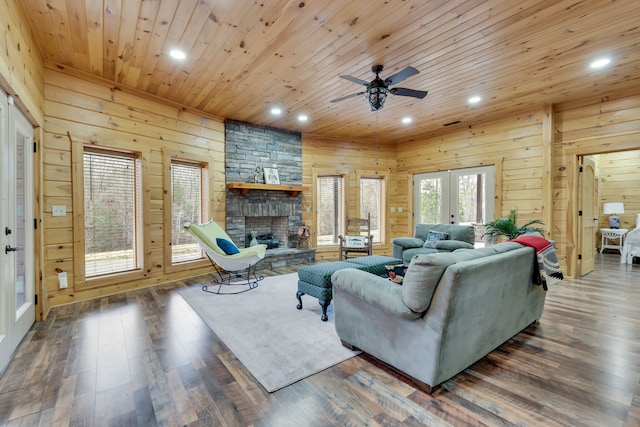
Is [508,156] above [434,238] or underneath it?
above

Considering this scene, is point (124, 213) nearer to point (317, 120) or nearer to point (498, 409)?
point (317, 120)

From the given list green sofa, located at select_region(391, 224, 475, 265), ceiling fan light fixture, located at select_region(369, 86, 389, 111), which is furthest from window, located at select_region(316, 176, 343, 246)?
Result: ceiling fan light fixture, located at select_region(369, 86, 389, 111)

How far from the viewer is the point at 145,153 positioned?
13.6ft

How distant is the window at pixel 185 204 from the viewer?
15.2ft

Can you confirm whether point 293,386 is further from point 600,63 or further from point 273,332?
point 600,63

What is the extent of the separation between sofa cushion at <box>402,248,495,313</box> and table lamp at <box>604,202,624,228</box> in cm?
790

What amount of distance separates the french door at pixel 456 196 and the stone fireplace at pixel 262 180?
2.79 meters

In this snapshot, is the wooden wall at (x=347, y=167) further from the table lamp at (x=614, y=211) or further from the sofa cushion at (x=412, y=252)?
the table lamp at (x=614, y=211)

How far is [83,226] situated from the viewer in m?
3.59

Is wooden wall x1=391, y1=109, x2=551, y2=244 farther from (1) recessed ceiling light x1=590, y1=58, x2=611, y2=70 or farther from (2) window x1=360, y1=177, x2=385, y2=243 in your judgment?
(1) recessed ceiling light x1=590, y1=58, x2=611, y2=70

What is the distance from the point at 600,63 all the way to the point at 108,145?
6.06m

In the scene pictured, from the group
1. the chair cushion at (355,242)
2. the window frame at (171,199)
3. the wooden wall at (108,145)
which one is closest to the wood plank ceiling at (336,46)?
the wooden wall at (108,145)

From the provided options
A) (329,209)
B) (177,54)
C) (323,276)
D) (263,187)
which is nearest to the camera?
(323,276)

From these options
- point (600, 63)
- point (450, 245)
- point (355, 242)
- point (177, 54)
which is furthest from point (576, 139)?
point (177, 54)
